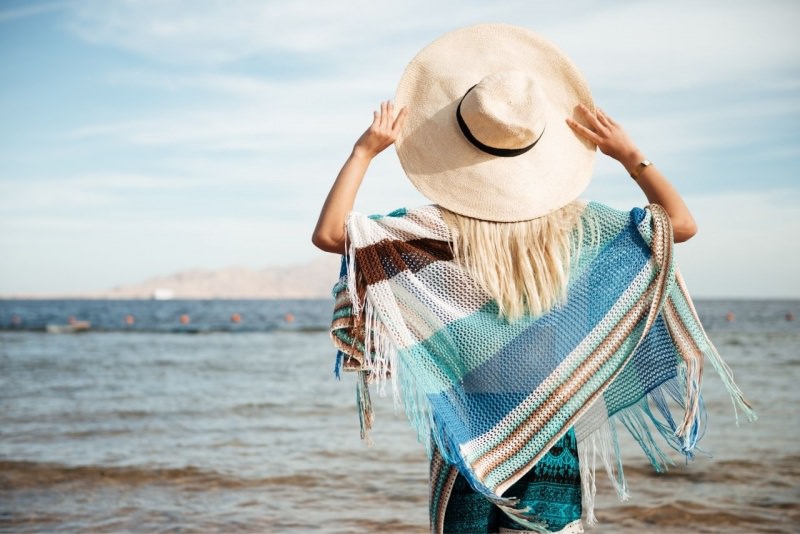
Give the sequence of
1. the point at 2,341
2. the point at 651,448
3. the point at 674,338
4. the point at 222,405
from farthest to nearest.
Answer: the point at 2,341
the point at 222,405
the point at 651,448
the point at 674,338

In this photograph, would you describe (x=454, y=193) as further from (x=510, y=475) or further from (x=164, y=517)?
(x=164, y=517)

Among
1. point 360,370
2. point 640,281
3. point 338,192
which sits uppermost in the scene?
point 338,192

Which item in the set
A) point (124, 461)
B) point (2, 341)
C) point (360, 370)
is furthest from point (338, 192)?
point (2, 341)

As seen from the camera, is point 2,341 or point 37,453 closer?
point 37,453

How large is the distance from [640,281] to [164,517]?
169 inches

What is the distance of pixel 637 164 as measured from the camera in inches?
89.7

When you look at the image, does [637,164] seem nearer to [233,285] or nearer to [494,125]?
[494,125]

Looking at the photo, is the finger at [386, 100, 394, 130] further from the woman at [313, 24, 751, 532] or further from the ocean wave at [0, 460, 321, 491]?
the ocean wave at [0, 460, 321, 491]

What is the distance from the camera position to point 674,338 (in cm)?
232

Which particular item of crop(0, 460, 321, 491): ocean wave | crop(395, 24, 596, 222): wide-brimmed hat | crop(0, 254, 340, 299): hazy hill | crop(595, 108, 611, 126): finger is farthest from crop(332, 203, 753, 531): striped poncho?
crop(0, 254, 340, 299): hazy hill

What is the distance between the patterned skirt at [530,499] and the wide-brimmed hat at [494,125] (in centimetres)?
73

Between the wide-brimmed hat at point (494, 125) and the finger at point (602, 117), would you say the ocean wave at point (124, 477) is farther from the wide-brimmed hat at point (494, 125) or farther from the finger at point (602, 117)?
the finger at point (602, 117)

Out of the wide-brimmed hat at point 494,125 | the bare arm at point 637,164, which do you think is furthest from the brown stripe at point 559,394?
the wide-brimmed hat at point 494,125

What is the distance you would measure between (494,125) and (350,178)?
44 cm
